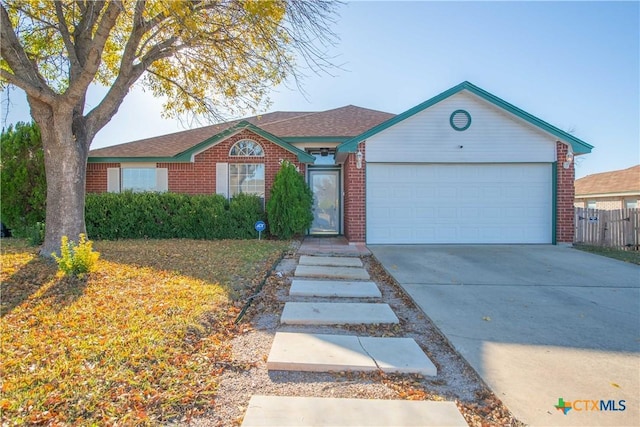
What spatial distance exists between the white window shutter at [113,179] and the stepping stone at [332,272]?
837cm

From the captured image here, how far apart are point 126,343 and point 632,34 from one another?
39.9 ft

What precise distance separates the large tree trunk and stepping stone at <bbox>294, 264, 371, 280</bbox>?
433 centimetres

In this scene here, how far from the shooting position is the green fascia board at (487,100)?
30.5ft

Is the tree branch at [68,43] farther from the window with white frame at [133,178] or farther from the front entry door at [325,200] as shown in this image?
the front entry door at [325,200]

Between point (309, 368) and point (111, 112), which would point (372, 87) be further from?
point (309, 368)

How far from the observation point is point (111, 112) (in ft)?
23.0

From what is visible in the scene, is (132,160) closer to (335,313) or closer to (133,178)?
(133,178)

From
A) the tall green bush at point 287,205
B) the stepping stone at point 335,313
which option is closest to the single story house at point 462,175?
the tall green bush at point 287,205

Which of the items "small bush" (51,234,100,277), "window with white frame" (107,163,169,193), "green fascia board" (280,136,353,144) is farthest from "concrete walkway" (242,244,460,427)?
"window with white frame" (107,163,169,193)

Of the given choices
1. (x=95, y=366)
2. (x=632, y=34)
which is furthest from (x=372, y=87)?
(x=95, y=366)

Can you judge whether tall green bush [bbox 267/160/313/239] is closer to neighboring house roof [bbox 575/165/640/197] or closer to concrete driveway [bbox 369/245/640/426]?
concrete driveway [bbox 369/245/640/426]

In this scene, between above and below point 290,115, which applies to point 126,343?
below

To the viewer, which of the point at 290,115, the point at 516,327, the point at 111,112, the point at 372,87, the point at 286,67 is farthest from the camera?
the point at 290,115

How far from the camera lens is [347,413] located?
2355 mm
